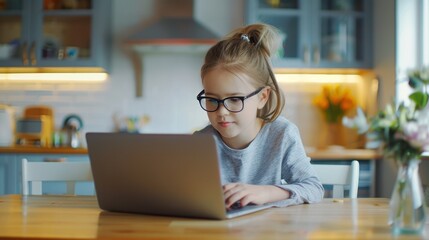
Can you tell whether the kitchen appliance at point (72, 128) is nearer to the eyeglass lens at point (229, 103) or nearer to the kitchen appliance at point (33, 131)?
the kitchen appliance at point (33, 131)

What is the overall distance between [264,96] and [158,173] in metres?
0.55

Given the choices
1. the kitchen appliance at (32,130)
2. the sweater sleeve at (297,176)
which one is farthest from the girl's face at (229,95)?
the kitchen appliance at (32,130)

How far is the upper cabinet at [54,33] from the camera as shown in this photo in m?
3.58

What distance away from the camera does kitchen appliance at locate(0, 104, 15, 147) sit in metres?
3.65

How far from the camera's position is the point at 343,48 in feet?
11.6

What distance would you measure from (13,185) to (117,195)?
2389mm

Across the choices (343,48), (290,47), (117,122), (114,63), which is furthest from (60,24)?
(343,48)

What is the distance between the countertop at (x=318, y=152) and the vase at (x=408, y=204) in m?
2.13

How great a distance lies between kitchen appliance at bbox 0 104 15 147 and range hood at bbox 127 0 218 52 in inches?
36.3

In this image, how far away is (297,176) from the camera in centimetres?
149


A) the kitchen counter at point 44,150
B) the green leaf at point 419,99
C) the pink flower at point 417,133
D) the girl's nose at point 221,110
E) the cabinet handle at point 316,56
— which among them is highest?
the cabinet handle at point 316,56

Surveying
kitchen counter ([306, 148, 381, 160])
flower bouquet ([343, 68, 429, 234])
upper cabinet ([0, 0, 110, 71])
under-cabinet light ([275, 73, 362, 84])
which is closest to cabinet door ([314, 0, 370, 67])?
under-cabinet light ([275, 73, 362, 84])

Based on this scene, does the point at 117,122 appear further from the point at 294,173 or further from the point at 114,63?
the point at 294,173

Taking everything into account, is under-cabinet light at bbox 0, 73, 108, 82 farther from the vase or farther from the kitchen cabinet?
the vase
